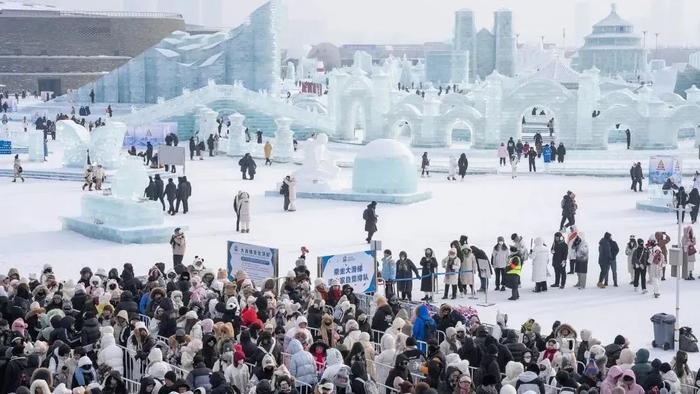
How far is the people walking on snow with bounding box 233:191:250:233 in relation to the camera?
2541 centimetres

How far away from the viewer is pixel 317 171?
106 ft

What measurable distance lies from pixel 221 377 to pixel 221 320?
3.14 metres

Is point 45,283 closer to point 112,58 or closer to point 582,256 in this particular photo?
point 582,256

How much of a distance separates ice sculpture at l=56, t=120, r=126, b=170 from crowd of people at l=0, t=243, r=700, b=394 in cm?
2279

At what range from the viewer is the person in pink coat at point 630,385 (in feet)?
34.3

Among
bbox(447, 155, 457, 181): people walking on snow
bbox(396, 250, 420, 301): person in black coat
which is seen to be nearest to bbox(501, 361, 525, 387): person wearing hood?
bbox(396, 250, 420, 301): person in black coat

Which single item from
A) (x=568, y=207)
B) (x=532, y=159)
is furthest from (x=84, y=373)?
(x=532, y=159)

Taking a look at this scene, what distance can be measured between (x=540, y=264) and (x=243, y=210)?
8.41 metres

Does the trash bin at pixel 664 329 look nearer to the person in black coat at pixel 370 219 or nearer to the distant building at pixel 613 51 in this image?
the person in black coat at pixel 370 219

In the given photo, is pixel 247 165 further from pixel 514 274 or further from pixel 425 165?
pixel 514 274

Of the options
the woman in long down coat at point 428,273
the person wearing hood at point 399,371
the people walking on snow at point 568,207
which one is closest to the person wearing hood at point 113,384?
the person wearing hood at point 399,371

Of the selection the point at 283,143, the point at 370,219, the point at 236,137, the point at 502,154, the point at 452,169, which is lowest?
the point at 370,219

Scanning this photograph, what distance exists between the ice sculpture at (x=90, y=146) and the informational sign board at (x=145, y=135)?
4295 mm

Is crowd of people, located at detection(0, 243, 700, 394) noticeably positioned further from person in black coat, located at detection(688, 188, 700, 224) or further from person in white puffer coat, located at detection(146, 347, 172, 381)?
person in black coat, located at detection(688, 188, 700, 224)
